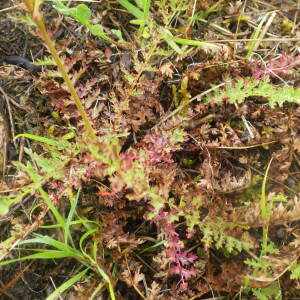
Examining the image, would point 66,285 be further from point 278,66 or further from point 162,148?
point 278,66

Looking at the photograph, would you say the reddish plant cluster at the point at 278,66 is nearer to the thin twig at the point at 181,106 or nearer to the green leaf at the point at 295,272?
the thin twig at the point at 181,106

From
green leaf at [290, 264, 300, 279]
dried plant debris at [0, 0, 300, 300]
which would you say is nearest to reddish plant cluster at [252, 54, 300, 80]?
dried plant debris at [0, 0, 300, 300]

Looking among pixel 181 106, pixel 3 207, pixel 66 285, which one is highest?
pixel 3 207

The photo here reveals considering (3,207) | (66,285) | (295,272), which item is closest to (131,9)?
(3,207)

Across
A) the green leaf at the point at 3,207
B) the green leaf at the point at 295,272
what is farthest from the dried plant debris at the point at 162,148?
the green leaf at the point at 3,207

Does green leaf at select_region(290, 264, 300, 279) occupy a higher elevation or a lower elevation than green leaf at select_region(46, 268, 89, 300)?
lower

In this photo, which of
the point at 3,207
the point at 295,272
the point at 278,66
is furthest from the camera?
the point at 278,66

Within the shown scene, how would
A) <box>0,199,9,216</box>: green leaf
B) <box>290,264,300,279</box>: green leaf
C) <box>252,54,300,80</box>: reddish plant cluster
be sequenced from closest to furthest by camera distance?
<box>0,199,9,216</box>: green leaf → <box>290,264,300,279</box>: green leaf → <box>252,54,300,80</box>: reddish plant cluster

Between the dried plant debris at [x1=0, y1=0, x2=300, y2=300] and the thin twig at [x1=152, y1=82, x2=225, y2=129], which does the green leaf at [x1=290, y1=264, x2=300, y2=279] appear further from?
the thin twig at [x1=152, y1=82, x2=225, y2=129]

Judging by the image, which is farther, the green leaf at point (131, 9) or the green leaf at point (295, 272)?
the green leaf at point (131, 9)

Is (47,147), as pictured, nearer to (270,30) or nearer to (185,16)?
(185,16)

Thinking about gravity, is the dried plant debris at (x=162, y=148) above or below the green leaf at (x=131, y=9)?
below

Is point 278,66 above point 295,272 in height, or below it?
above
